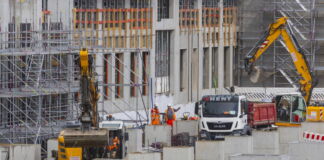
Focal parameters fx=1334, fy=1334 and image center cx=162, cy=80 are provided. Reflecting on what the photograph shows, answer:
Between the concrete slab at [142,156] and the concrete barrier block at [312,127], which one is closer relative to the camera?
the concrete slab at [142,156]

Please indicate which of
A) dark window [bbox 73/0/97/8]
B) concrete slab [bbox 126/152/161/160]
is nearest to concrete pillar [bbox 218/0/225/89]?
dark window [bbox 73/0/97/8]

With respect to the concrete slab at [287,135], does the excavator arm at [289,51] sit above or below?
above

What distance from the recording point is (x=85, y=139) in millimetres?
39250

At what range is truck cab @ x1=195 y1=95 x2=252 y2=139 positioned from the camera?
4922cm

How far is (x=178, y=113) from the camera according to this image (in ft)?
203

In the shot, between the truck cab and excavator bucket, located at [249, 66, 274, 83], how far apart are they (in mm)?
17562

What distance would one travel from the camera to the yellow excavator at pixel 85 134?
3916 centimetres

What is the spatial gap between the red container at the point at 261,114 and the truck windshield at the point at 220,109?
7.16ft

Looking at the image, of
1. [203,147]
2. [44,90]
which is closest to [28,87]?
[44,90]

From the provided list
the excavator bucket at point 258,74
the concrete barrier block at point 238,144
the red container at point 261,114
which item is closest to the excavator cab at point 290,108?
the red container at point 261,114

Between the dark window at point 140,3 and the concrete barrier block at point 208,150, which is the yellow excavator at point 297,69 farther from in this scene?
the concrete barrier block at point 208,150

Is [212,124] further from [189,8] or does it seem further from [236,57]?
[236,57]

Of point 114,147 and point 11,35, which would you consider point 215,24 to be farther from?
point 114,147

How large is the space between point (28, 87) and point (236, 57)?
86.1 feet
